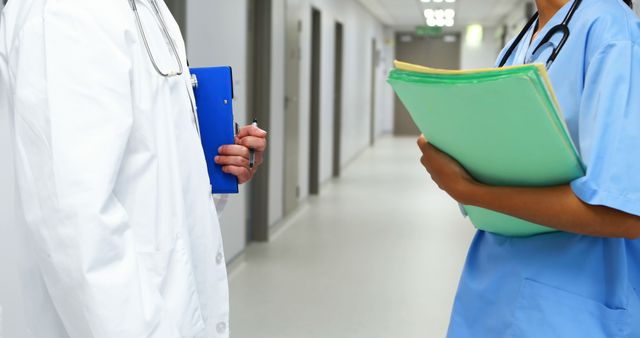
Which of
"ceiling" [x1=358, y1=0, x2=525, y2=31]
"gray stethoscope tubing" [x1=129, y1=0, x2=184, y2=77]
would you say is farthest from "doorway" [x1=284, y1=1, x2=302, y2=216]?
"ceiling" [x1=358, y1=0, x2=525, y2=31]

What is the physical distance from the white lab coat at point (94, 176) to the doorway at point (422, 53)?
55.4 feet

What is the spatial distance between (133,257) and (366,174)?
9.00m

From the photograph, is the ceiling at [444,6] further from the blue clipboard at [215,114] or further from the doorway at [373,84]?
the blue clipboard at [215,114]

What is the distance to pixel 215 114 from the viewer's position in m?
1.35

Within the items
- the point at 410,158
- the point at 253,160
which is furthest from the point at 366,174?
the point at 253,160

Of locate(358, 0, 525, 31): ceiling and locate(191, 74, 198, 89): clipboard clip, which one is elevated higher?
locate(358, 0, 525, 31): ceiling

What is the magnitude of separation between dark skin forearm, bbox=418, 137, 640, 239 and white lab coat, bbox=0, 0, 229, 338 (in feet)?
1.37

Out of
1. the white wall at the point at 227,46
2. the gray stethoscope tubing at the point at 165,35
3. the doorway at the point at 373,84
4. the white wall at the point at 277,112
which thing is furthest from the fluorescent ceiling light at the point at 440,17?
the gray stethoscope tubing at the point at 165,35

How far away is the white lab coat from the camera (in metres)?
0.92

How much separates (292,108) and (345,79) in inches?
155

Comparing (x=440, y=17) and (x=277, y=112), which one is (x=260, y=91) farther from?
(x=440, y=17)

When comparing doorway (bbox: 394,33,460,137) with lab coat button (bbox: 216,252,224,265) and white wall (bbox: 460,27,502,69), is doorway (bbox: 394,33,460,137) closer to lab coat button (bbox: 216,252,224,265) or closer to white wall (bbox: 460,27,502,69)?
white wall (bbox: 460,27,502,69)

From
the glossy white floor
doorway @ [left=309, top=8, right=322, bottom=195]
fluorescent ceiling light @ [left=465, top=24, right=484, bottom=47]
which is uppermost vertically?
fluorescent ceiling light @ [left=465, top=24, right=484, bottom=47]

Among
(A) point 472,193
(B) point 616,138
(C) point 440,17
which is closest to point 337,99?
(C) point 440,17
